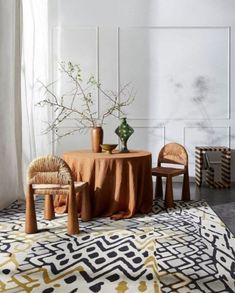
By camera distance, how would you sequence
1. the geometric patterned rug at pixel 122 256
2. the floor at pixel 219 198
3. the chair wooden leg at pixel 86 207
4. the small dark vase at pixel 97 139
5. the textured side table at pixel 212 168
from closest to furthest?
the geometric patterned rug at pixel 122 256 → the chair wooden leg at pixel 86 207 → the floor at pixel 219 198 → the small dark vase at pixel 97 139 → the textured side table at pixel 212 168

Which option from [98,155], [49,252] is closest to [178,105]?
[98,155]

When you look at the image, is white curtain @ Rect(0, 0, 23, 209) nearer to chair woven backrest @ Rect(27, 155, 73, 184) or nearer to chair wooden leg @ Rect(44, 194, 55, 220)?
chair wooden leg @ Rect(44, 194, 55, 220)

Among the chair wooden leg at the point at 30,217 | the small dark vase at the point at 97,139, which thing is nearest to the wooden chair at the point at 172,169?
the small dark vase at the point at 97,139

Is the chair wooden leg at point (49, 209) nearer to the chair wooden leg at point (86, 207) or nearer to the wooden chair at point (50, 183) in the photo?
the chair wooden leg at point (86, 207)

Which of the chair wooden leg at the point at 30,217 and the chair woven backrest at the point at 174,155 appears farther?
the chair woven backrest at the point at 174,155

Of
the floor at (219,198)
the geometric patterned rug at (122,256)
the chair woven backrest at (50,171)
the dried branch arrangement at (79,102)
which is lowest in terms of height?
the geometric patterned rug at (122,256)

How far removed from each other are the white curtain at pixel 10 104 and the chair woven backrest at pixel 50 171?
1.27 metres

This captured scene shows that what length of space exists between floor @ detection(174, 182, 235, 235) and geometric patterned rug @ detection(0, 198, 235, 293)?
13cm

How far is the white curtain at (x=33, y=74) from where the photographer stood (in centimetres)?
527

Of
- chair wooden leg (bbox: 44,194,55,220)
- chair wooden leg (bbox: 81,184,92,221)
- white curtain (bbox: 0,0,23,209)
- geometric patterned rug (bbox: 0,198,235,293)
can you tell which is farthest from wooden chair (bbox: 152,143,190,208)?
white curtain (bbox: 0,0,23,209)

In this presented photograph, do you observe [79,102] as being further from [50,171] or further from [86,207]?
[50,171]

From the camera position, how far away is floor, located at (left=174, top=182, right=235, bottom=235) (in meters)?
4.18

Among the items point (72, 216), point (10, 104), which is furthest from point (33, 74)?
point (72, 216)

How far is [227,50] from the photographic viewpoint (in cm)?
639
